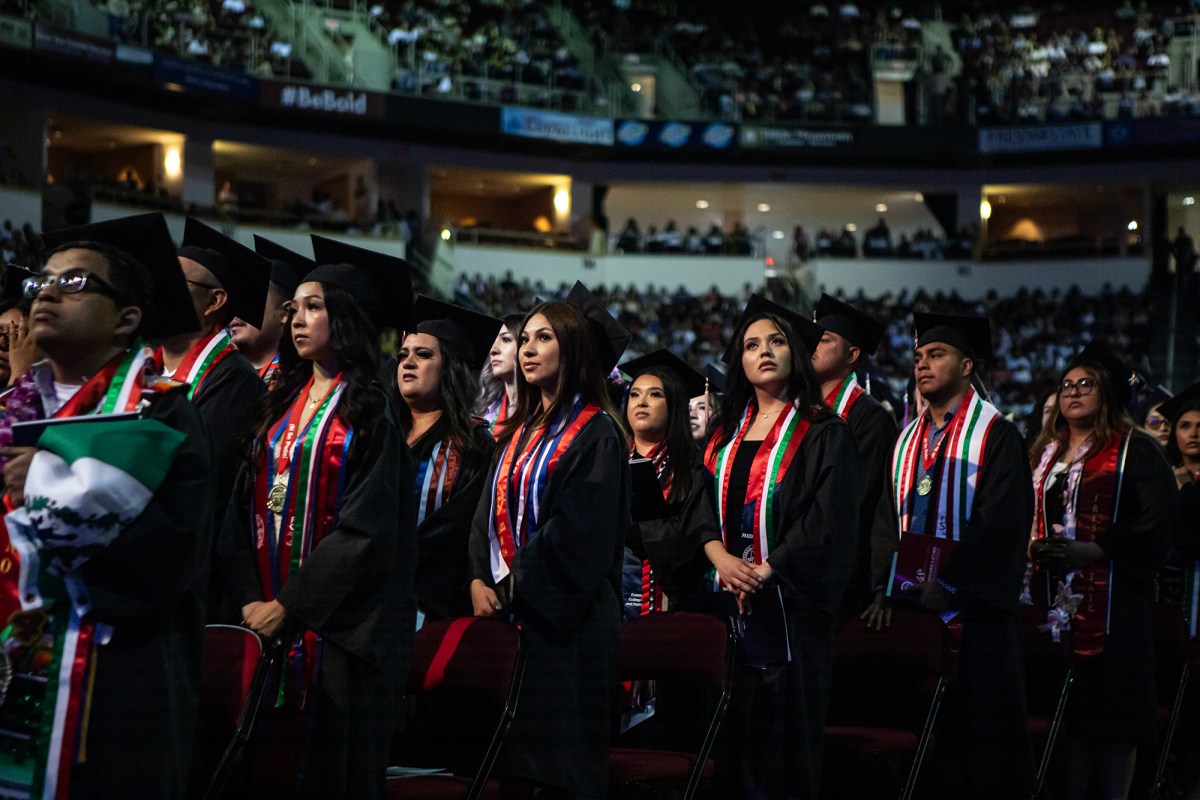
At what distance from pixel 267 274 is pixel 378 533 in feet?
4.17

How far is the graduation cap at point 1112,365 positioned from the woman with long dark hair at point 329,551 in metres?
3.84

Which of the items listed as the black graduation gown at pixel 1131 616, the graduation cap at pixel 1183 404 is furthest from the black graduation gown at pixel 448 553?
the graduation cap at pixel 1183 404

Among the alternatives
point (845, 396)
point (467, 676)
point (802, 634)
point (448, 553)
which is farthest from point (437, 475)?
point (845, 396)

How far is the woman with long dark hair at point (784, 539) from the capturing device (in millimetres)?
5117

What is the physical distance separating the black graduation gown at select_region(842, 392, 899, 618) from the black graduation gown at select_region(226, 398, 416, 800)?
7.70 feet

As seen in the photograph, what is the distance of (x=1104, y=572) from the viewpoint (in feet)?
20.7

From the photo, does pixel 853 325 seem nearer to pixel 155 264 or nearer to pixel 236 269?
pixel 236 269

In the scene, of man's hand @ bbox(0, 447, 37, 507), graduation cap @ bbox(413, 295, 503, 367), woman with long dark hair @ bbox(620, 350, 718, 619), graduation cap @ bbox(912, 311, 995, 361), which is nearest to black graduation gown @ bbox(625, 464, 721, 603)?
woman with long dark hair @ bbox(620, 350, 718, 619)

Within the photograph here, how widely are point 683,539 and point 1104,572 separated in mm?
2148

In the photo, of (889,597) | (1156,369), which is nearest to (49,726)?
(889,597)

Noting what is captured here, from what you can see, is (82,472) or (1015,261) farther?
(1015,261)

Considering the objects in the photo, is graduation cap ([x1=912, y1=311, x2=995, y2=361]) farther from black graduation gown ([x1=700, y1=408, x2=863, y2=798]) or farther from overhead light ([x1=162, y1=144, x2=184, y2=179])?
overhead light ([x1=162, y1=144, x2=184, y2=179])

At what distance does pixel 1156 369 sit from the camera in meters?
24.4

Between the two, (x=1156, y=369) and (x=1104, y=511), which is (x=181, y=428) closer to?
(x=1104, y=511)
